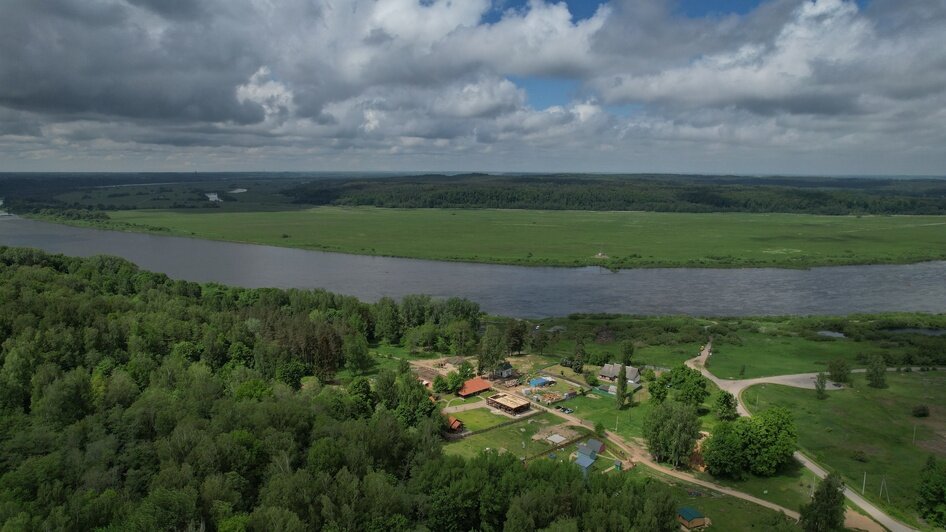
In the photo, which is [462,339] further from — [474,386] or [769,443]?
[769,443]

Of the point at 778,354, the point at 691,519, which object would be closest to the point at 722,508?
the point at 691,519

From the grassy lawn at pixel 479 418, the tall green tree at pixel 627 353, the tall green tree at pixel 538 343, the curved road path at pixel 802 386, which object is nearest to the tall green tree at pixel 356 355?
the grassy lawn at pixel 479 418

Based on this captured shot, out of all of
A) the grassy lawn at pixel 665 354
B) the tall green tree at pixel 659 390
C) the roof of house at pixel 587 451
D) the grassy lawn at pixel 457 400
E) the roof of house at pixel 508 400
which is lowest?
the grassy lawn at pixel 457 400

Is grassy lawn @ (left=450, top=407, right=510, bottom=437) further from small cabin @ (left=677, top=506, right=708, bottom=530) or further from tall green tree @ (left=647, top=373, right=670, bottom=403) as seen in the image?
small cabin @ (left=677, top=506, right=708, bottom=530)

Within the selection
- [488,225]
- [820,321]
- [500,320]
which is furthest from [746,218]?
[500,320]

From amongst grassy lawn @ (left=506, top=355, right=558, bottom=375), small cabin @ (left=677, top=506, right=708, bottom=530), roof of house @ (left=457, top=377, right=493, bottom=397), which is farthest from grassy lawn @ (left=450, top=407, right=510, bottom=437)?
small cabin @ (left=677, top=506, right=708, bottom=530)

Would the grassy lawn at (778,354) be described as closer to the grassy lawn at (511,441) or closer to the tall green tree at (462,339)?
the grassy lawn at (511,441)

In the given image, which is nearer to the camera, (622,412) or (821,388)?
(622,412)
